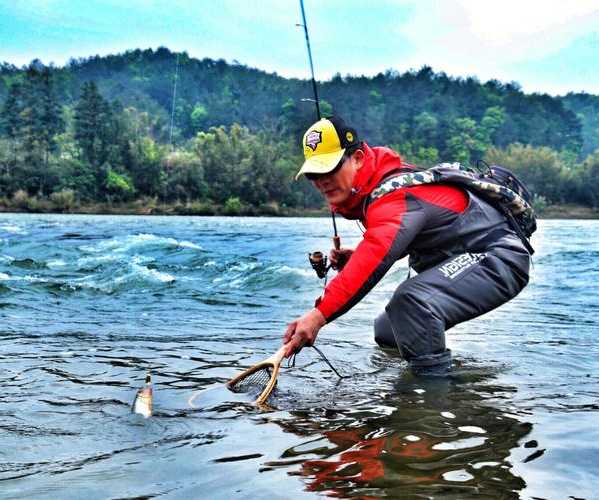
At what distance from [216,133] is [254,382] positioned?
125 metres

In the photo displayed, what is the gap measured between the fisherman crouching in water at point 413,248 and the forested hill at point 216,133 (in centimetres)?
9745

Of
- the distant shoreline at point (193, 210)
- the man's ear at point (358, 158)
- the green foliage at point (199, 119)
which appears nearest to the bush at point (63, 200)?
the distant shoreline at point (193, 210)

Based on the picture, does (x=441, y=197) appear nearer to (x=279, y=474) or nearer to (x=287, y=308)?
(x=279, y=474)

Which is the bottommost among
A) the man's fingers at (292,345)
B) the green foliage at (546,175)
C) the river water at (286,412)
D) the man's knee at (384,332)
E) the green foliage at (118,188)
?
the river water at (286,412)

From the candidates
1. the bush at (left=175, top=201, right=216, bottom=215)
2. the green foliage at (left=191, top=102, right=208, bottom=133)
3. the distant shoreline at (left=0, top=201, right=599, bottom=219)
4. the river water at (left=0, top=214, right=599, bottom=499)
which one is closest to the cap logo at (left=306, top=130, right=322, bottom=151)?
the river water at (left=0, top=214, right=599, bottom=499)

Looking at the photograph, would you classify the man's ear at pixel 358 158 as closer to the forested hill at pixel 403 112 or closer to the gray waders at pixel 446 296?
the gray waders at pixel 446 296

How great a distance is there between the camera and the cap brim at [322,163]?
4.76 m

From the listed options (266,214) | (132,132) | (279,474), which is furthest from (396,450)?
(132,132)

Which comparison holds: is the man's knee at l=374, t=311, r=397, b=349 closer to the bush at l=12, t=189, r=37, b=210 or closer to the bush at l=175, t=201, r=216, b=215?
the bush at l=12, t=189, r=37, b=210

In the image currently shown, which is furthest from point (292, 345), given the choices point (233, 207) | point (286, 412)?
point (233, 207)

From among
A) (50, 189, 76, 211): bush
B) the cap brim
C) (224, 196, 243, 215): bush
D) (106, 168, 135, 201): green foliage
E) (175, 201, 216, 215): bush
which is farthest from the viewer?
(106, 168, 135, 201): green foliage

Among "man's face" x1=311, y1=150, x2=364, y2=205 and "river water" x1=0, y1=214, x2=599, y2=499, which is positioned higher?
"man's face" x1=311, y1=150, x2=364, y2=205

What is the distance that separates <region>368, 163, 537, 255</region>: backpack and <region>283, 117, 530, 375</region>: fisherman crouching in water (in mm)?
40

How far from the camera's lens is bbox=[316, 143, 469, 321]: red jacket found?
450cm
